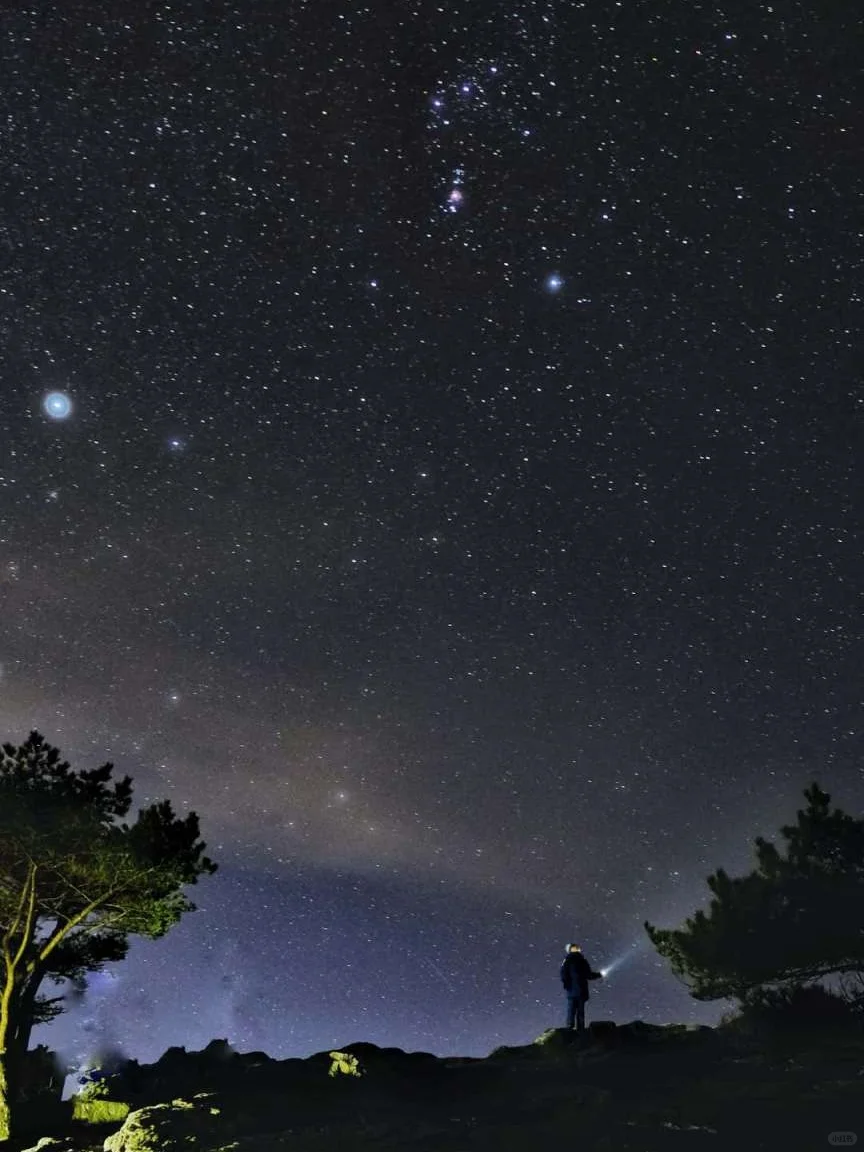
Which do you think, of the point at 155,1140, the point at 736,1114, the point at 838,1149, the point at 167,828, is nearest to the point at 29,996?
the point at 167,828

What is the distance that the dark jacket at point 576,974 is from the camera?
61.5 feet

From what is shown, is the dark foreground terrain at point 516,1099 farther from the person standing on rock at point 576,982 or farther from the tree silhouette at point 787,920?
the tree silhouette at point 787,920

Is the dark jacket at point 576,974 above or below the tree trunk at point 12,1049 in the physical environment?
above

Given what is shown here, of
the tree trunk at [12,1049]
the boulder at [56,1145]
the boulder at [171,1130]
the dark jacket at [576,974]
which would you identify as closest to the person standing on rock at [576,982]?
the dark jacket at [576,974]

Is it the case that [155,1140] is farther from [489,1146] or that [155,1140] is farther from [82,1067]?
[82,1067]

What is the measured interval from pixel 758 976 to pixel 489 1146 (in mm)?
9843

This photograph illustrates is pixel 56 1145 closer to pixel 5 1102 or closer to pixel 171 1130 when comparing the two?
pixel 171 1130

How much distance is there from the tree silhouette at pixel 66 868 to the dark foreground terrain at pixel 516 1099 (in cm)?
386

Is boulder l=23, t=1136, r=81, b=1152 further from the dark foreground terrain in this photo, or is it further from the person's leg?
the person's leg

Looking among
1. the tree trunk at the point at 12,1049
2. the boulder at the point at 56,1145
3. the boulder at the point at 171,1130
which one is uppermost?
the tree trunk at the point at 12,1049

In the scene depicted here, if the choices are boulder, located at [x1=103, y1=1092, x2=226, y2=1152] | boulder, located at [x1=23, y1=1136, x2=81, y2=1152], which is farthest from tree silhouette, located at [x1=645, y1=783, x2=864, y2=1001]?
boulder, located at [x1=23, y1=1136, x2=81, y2=1152]

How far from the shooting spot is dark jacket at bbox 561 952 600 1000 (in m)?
18.8

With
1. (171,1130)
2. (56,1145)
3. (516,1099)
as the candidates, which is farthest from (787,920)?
(56,1145)

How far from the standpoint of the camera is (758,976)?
1969 cm
